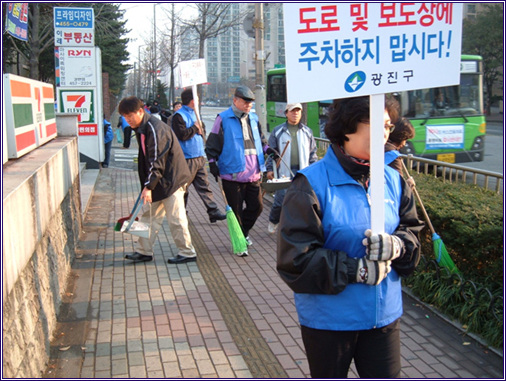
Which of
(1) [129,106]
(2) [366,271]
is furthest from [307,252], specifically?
(1) [129,106]

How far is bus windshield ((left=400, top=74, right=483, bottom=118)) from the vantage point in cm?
1410

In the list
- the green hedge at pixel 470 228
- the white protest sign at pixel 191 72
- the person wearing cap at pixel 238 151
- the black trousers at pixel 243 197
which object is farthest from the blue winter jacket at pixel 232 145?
the white protest sign at pixel 191 72

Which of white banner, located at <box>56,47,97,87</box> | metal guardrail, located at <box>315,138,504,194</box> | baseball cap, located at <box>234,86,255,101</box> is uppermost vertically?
white banner, located at <box>56,47,97,87</box>

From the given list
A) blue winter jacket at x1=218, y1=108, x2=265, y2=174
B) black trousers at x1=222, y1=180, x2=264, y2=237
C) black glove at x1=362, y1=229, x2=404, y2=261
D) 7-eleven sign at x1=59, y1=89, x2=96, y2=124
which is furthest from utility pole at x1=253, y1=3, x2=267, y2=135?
black glove at x1=362, y1=229, x2=404, y2=261

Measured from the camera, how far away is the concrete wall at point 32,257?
9.98 feet

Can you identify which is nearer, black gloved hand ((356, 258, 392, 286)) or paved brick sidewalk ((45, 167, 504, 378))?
black gloved hand ((356, 258, 392, 286))

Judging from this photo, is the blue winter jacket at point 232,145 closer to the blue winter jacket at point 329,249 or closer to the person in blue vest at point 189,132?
the person in blue vest at point 189,132

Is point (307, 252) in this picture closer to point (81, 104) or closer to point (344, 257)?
point (344, 257)

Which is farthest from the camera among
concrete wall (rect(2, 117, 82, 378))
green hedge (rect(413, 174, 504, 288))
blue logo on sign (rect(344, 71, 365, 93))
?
green hedge (rect(413, 174, 504, 288))

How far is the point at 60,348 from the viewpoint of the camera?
421cm

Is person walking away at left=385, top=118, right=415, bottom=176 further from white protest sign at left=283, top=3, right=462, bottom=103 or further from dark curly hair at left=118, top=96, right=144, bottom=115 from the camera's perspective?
dark curly hair at left=118, top=96, right=144, bottom=115

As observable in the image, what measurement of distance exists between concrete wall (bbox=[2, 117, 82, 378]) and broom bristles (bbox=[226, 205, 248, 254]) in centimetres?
181

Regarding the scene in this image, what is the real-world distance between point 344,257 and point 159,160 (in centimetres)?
369

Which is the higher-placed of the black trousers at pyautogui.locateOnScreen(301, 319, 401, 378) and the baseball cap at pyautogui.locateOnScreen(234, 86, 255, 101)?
the baseball cap at pyautogui.locateOnScreen(234, 86, 255, 101)
